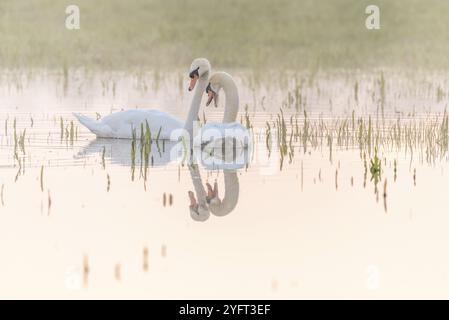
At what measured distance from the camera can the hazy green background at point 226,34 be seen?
22.7 m

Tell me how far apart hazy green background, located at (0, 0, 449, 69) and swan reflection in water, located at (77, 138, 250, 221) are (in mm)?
9775

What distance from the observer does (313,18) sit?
26766mm

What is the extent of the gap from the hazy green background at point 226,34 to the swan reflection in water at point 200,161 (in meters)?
9.78

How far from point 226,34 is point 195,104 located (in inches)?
475

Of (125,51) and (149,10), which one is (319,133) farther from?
(149,10)

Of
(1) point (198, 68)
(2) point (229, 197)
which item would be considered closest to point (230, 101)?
(1) point (198, 68)

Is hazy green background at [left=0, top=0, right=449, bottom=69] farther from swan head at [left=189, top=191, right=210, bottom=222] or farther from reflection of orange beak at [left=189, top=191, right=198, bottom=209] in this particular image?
swan head at [left=189, top=191, right=210, bottom=222]

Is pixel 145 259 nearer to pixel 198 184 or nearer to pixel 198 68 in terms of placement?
pixel 198 184

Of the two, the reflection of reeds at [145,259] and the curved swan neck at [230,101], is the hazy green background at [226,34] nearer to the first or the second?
the curved swan neck at [230,101]

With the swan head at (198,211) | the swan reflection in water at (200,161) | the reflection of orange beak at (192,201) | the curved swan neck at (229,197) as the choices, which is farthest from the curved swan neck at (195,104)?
the swan head at (198,211)

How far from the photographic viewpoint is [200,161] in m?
10.7

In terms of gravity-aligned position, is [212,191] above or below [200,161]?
below

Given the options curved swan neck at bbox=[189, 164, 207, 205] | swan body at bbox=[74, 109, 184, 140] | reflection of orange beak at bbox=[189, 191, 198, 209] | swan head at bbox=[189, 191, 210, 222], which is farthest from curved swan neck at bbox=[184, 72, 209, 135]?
swan head at bbox=[189, 191, 210, 222]

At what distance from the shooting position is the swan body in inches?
488
